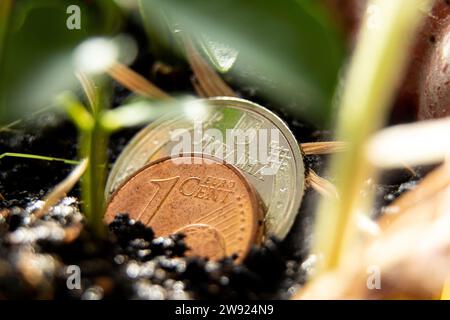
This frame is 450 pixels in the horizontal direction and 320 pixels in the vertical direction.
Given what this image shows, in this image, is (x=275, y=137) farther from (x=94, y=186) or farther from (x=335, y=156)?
(x=94, y=186)

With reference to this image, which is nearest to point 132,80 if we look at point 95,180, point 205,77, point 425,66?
point 205,77

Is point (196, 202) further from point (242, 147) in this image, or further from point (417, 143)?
point (417, 143)

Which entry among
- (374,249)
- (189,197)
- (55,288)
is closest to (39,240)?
(55,288)

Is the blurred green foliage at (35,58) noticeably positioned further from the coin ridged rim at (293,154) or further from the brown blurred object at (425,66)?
the brown blurred object at (425,66)

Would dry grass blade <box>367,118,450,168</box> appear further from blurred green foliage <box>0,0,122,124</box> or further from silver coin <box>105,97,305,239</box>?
blurred green foliage <box>0,0,122,124</box>

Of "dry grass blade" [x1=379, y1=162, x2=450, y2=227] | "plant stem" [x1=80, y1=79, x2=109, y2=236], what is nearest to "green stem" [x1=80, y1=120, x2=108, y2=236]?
"plant stem" [x1=80, y1=79, x2=109, y2=236]
